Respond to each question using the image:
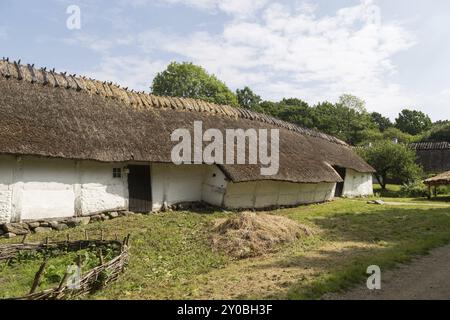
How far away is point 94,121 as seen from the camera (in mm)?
15781

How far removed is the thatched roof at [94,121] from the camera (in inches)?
528

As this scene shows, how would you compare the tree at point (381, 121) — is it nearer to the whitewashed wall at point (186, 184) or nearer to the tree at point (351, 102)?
the tree at point (351, 102)

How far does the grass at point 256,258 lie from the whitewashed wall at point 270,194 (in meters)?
1.96

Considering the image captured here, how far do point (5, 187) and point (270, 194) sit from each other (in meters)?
12.5

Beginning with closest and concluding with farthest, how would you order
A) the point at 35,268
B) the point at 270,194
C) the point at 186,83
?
the point at 35,268 < the point at 270,194 < the point at 186,83

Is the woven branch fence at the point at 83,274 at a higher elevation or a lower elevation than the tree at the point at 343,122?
lower

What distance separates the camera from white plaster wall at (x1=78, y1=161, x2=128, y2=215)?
1458 centimetres

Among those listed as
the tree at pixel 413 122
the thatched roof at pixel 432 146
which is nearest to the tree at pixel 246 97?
the thatched roof at pixel 432 146

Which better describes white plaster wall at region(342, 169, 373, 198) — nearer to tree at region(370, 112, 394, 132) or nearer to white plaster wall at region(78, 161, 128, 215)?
white plaster wall at region(78, 161, 128, 215)

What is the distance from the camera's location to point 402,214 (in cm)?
1944

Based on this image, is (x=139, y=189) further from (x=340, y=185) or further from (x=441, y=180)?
(x=441, y=180)

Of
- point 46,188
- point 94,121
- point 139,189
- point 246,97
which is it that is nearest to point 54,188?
point 46,188

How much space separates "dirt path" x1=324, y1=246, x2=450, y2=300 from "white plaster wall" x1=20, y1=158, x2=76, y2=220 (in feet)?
33.4
